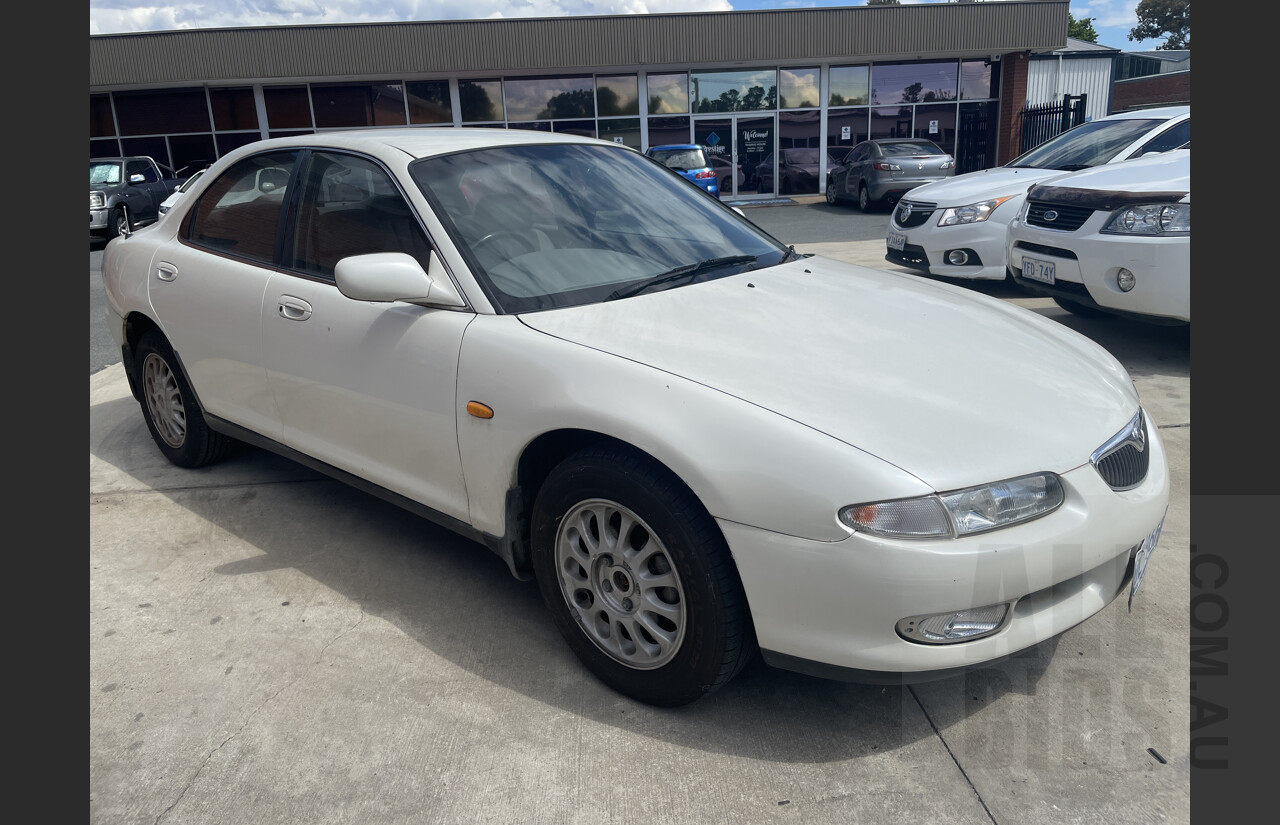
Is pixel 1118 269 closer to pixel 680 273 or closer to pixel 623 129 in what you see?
pixel 680 273

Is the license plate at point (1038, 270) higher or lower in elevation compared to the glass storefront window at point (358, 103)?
lower

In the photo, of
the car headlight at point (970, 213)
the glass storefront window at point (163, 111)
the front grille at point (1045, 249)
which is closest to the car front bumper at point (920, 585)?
the front grille at point (1045, 249)

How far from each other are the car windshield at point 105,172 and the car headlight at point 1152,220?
17.3 meters

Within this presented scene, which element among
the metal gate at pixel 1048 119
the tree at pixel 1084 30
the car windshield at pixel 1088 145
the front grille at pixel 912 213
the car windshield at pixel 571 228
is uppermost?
the tree at pixel 1084 30

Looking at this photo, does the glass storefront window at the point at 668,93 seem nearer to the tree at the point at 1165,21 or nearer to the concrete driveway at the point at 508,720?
the concrete driveway at the point at 508,720

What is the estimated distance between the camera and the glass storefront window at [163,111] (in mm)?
23219

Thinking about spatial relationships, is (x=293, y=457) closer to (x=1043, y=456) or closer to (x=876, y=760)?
(x=876, y=760)

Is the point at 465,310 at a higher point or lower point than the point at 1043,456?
higher

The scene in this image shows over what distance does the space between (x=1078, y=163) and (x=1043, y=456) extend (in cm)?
689

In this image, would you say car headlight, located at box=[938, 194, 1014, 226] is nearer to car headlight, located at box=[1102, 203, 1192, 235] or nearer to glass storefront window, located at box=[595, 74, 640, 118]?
car headlight, located at box=[1102, 203, 1192, 235]

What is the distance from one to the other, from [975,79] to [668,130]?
798 centimetres

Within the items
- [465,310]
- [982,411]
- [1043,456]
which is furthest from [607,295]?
[1043,456]

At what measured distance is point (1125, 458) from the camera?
8.07ft

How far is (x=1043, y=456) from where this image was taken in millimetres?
2223
